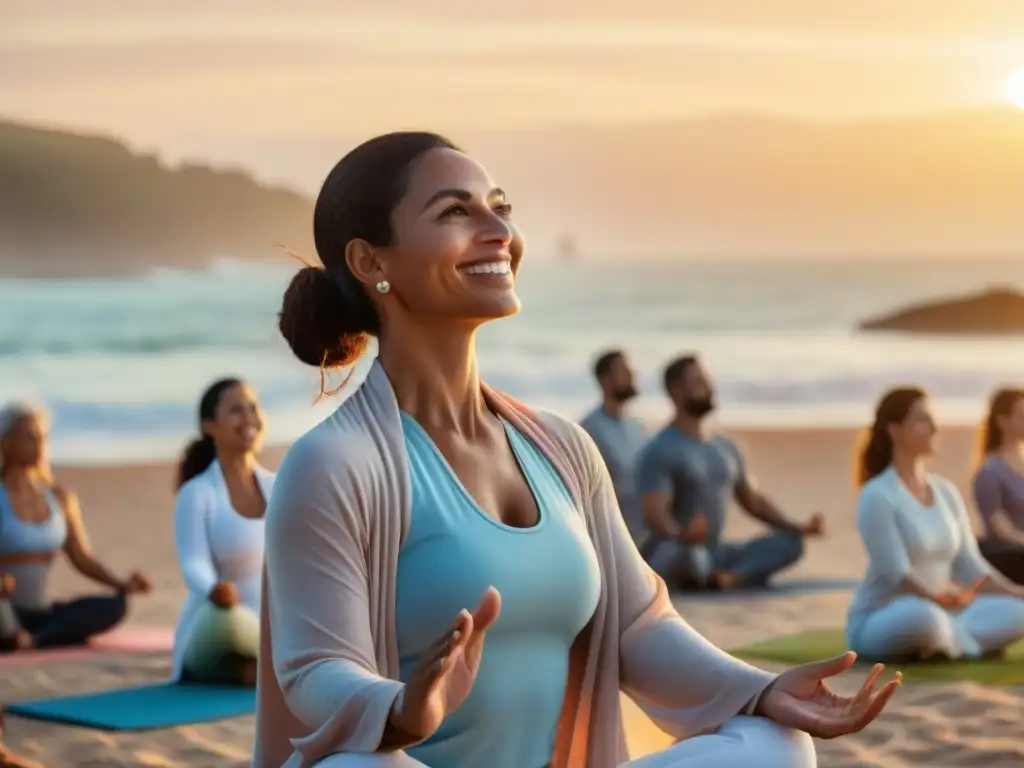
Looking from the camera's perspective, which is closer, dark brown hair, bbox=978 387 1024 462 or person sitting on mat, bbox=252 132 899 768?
Result: person sitting on mat, bbox=252 132 899 768

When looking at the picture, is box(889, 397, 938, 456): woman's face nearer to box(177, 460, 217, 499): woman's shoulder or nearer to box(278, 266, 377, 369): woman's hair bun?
box(177, 460, 217, 499): woman's shoulder

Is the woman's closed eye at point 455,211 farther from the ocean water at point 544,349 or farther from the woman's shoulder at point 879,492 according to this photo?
the ocean water at point 544,349

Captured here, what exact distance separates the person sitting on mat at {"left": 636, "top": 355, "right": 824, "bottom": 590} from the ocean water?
13626mm

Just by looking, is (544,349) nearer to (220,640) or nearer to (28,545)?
(28,545)

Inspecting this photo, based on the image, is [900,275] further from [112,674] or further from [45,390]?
[112,674]

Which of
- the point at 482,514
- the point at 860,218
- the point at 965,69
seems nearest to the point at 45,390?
the point at 965,69

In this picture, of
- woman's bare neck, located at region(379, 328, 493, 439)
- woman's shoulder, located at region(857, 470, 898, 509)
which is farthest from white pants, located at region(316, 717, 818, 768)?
woman's shoulder, located at region(857, 470, 898, 509)

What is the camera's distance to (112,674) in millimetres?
7414

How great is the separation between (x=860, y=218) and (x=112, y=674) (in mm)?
39576

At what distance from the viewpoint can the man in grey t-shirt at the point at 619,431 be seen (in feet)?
31.3

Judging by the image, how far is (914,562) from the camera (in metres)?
7.11

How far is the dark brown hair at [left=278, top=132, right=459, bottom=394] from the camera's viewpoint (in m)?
2.91

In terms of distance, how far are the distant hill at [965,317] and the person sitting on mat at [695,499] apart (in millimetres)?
30612

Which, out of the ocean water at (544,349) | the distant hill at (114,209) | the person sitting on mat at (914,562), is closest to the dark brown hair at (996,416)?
the person sitting on mat at (914,562)
